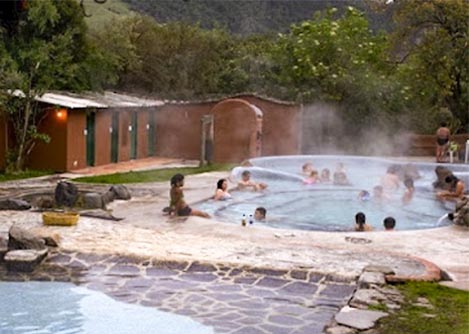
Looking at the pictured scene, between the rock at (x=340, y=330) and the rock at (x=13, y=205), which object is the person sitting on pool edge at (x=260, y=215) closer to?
the rock at (x=13, y=205)

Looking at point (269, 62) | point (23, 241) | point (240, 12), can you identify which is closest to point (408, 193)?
point (23, 241)

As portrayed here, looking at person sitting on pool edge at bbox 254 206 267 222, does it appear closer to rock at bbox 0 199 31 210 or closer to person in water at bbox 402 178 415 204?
person in water at bbox 402 178 415 204

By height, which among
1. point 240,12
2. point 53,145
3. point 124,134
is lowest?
point 53,145

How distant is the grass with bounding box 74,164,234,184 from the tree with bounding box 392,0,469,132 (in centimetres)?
912

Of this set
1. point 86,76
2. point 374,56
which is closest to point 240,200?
point 86,76

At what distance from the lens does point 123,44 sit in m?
31.4

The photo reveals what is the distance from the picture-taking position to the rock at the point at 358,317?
22.3 ft

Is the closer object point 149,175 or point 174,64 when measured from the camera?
point 149,175

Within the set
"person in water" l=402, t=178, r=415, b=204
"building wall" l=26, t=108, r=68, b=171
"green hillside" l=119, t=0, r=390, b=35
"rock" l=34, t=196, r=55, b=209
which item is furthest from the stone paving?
"green hillside" l=119, t=0, r=390, b=35

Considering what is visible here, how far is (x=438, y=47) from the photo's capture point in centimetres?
2650

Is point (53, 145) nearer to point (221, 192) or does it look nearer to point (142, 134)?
point (142, 134)

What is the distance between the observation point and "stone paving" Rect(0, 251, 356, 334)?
7617 mm

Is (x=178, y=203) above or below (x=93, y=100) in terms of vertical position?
below

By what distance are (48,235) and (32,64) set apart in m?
11.5
